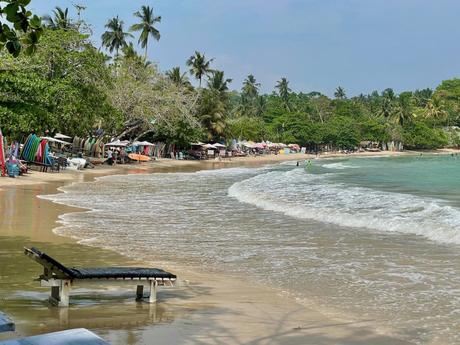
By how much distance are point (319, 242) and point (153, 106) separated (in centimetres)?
4253

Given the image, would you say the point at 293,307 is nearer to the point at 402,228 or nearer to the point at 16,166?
the point at 402,228

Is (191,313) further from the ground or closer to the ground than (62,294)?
closer to the ground

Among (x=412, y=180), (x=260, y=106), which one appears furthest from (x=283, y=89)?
(x=412, y=180)

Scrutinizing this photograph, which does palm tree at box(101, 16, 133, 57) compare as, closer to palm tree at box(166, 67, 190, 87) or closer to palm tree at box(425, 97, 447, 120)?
palm tree at box(166, 67, 190, 87)

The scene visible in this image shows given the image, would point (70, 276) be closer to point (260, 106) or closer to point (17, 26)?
point (17, 26)

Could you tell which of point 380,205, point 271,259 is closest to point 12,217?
Answer: point 271,259

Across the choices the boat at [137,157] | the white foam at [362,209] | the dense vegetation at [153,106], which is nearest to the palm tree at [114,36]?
the dense vegetation at [153,106]

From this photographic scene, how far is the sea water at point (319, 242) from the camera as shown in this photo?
7.66 m

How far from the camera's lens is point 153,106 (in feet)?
176

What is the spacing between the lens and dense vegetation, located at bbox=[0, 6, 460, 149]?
30531 mm

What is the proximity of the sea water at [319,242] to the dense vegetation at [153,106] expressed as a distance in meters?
4.57

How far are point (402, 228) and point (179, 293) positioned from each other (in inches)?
340

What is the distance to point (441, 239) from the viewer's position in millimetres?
13203

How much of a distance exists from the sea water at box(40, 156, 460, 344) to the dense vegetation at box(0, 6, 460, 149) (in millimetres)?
4573
